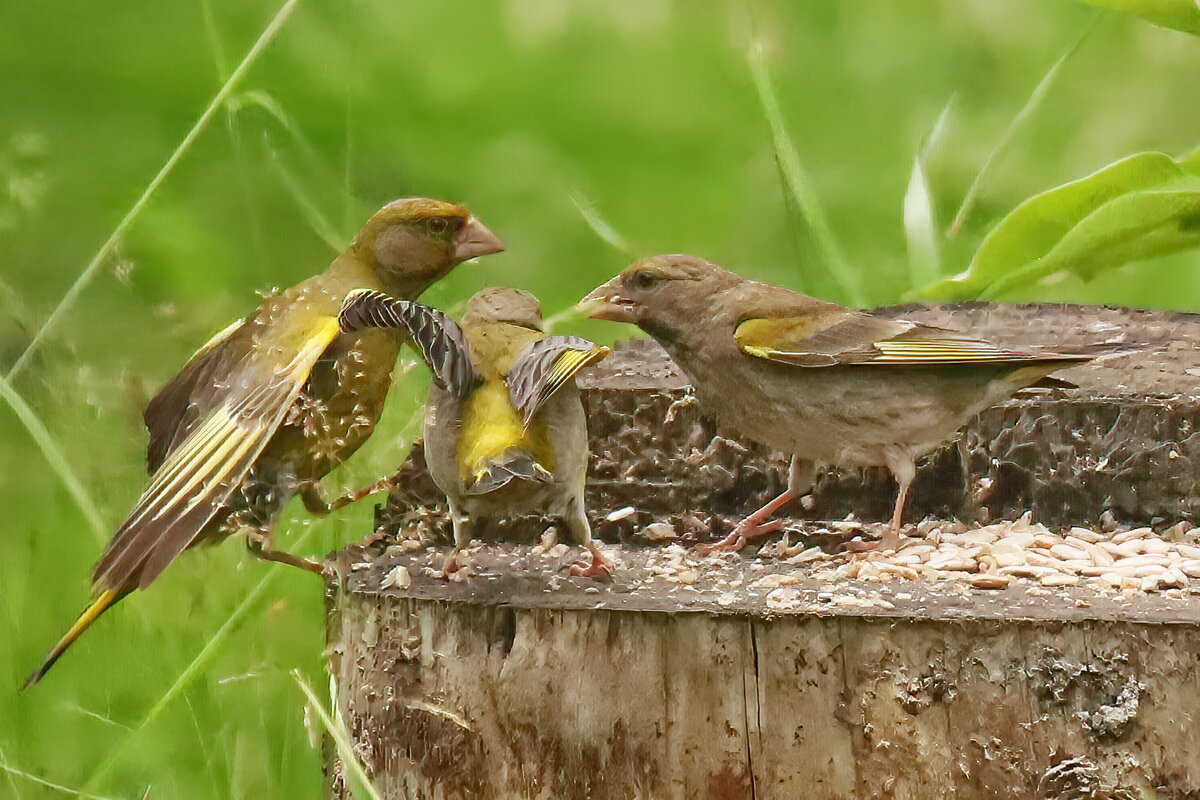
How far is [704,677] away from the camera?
1.71m

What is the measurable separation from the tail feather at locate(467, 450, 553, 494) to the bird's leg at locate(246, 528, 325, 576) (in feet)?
1.33

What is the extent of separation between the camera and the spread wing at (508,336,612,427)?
1.96 m

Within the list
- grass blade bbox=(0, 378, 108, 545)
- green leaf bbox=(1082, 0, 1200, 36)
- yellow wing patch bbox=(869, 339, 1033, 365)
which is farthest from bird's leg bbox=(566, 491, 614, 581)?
green leaf bbox=(1082, 0, 1200, 36)

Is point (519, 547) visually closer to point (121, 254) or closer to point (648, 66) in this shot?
point (121, 254)

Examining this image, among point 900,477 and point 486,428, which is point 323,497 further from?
point 900,477

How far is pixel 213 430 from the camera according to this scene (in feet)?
6.66

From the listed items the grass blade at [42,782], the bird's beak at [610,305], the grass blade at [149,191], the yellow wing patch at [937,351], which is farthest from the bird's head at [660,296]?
the grass blade at [42,782]

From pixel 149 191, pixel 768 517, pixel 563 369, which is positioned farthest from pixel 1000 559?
pixel 149 191

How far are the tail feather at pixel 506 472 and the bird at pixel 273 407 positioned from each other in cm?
32

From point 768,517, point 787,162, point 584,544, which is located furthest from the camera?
point 787,162

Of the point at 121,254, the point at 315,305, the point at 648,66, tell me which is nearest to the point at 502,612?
the point at 315,305

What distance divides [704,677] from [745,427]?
73 centimetres

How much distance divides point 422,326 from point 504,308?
37 centimetres

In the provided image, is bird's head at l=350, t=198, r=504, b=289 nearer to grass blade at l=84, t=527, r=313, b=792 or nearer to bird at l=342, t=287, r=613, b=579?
bird at l=342, t=287, r=613, b=579
